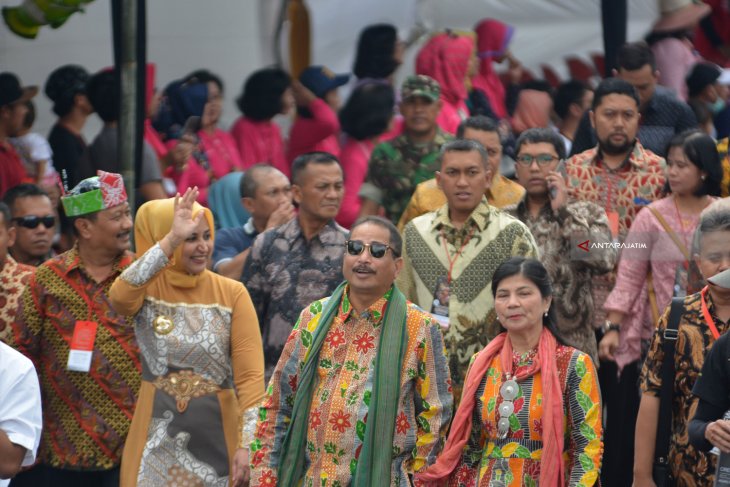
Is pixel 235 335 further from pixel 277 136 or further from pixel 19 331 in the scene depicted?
pixel 277 136

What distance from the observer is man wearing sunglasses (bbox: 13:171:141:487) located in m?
7.50

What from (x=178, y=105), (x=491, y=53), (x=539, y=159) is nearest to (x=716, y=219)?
(x=539, y=159)

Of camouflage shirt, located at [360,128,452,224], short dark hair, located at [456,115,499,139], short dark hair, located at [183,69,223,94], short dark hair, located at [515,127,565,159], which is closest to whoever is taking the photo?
short dark hair, located at [515,127,565,159]

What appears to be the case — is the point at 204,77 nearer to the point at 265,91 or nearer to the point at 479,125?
the point at 265,91

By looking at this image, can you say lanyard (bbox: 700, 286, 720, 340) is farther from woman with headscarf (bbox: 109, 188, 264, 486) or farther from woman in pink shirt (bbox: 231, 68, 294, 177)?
woman in pink shirt (bbox: 231, 68, 294, 177)

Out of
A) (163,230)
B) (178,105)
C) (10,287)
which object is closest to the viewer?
(163,230)

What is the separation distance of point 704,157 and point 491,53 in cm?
525

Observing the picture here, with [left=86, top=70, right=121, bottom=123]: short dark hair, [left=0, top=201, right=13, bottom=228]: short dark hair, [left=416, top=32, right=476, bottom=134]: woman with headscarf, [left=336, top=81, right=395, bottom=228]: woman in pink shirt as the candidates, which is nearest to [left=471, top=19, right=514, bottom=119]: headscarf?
[left=416, top=32, right=476, bottom=134]: woman with headscarf

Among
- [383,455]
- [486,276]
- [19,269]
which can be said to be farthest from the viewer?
[19,269]

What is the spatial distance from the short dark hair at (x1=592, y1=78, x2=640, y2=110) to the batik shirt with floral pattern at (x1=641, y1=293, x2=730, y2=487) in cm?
254

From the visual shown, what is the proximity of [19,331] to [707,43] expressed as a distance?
8.08 m

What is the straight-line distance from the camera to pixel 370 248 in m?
6.61

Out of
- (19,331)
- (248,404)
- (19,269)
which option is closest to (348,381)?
(248,404)

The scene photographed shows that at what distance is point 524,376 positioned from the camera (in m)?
6.52
